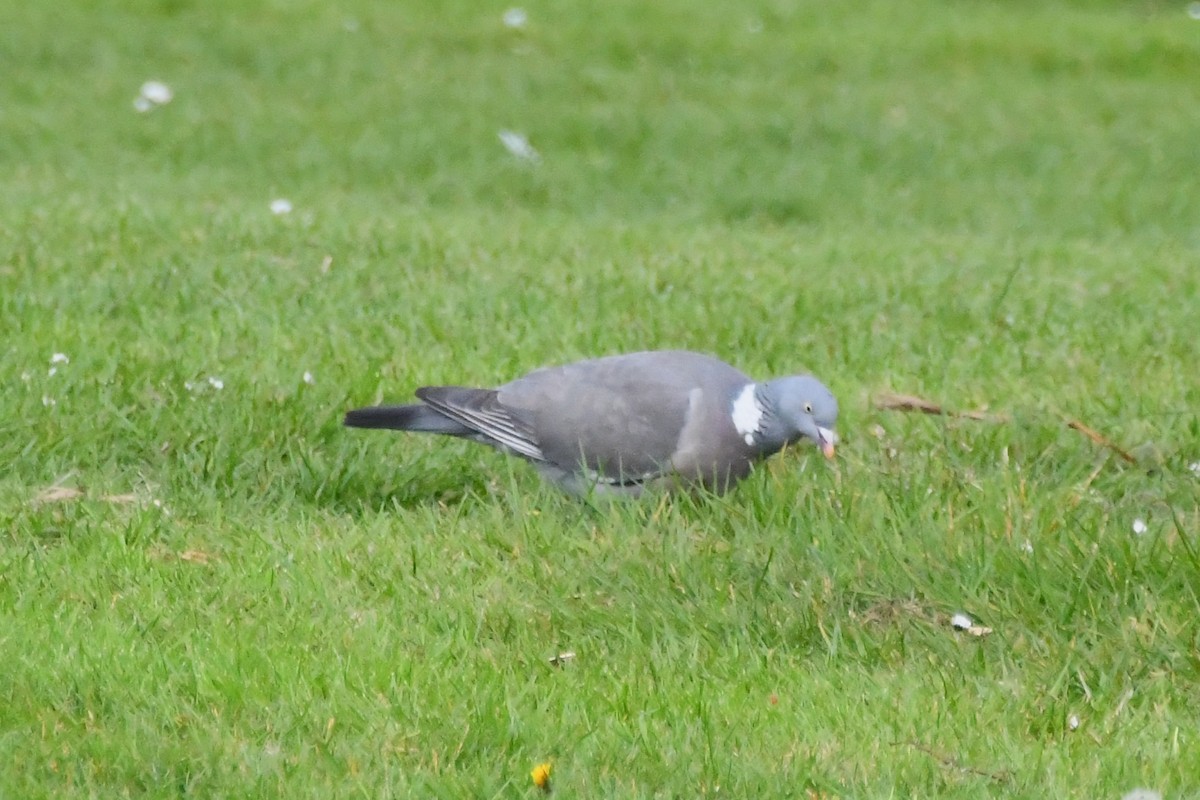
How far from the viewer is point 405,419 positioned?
15.6ft

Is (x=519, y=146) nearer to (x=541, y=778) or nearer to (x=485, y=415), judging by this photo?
(x=485, y=415)

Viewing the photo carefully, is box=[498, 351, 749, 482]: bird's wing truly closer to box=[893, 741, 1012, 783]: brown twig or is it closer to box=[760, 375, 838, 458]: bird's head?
box=[760, 375, 838, 458]: bird's head

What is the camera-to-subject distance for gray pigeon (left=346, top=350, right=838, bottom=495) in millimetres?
4523

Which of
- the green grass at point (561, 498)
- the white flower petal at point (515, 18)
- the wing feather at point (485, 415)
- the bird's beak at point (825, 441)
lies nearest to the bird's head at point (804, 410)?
the bird's beak at point (825, 441)

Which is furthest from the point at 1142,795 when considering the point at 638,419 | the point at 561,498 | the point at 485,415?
the point at 485,415

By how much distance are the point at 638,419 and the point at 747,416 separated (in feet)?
0.93

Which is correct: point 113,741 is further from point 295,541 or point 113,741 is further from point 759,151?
point 759,151

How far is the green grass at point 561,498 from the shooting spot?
3.29 meters

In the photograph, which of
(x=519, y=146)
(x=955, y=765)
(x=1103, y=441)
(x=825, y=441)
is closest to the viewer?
(x=955, y=765)

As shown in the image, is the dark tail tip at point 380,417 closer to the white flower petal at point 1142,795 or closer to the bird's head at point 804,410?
the bird's head at point 804,410

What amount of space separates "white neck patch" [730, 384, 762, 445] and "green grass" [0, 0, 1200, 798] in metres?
0.13

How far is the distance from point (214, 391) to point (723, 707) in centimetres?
230

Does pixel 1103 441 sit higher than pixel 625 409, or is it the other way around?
pixel 625 409

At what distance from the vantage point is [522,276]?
688cm
